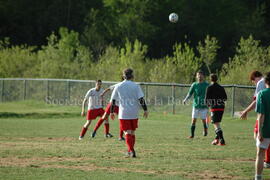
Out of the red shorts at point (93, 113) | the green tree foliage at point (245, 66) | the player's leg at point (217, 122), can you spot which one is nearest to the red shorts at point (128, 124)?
the player's leg at point (217, 122)

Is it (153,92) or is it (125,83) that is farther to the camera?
(153,92)

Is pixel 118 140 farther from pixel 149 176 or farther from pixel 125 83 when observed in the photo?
pixel 149 176

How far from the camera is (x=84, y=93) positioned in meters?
34.6

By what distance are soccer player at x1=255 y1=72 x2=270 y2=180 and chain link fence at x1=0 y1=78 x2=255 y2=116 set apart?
17833mm

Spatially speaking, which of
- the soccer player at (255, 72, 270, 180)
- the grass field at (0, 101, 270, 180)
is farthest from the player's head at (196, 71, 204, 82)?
the soccer player at (255, 72, 270, 180)

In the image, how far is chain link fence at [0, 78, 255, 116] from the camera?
29.1 metres

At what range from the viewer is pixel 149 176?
427 inches

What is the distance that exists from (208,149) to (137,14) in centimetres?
5366

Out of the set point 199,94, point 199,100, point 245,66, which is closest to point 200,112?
point 199,100

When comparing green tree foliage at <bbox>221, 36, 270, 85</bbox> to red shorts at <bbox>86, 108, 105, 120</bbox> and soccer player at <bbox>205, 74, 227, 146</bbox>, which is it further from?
soccer player at <bbox>205, 74, 227, 146</bbox>

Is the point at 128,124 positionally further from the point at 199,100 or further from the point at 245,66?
the point at 245,66

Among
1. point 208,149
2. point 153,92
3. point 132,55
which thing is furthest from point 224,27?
point 208,149

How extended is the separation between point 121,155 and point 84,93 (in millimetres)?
20769

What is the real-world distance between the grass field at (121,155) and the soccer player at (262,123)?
0.67m
